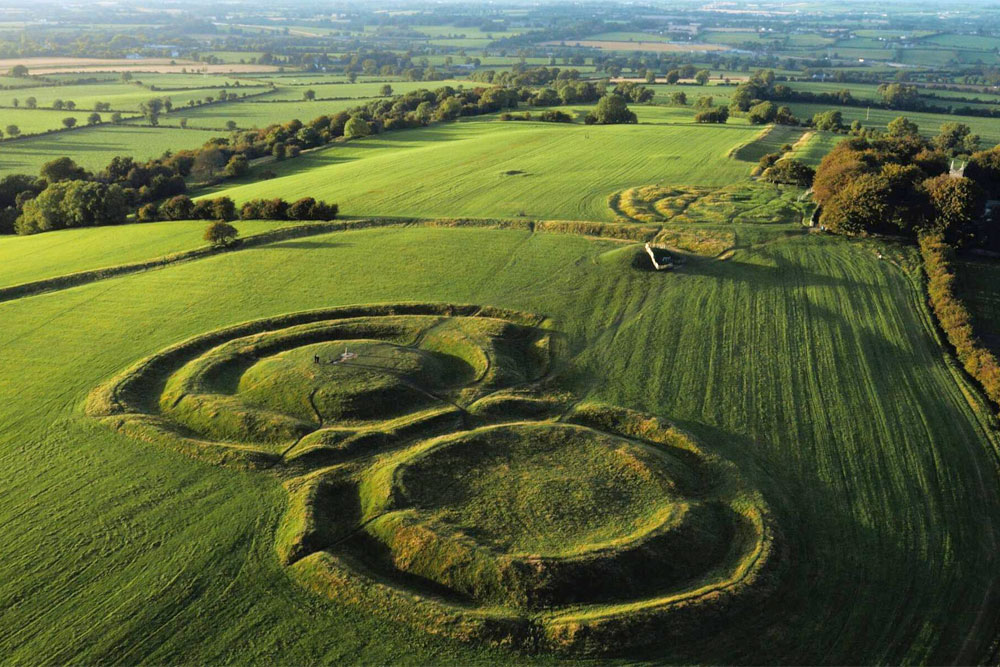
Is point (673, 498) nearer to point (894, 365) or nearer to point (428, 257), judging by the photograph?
point (894, 365)

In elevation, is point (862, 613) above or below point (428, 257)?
below

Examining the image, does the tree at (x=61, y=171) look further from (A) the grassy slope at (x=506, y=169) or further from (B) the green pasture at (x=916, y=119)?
(B) the green pasture at (x=916, y=119)

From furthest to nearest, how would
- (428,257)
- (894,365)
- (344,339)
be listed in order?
(428,257) < (344,339) < (894,365)

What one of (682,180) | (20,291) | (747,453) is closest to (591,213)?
(682,180)

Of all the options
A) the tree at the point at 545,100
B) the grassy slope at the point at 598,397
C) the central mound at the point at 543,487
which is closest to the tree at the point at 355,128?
the tree at the point at 545,100

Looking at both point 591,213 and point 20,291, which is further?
point 591,213

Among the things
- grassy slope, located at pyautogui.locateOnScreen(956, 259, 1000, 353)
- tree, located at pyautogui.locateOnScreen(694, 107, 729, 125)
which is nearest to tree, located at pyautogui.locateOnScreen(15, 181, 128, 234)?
grassy slope, located at pyautogui.locateOnScreen(956, 259, 1000, 353)
